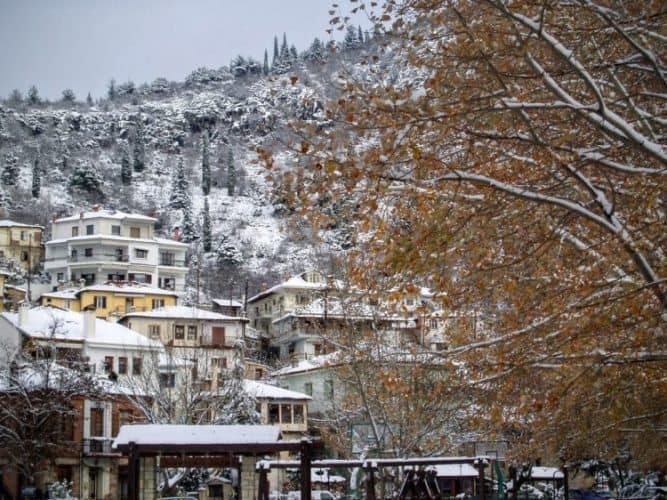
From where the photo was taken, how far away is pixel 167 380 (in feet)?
149

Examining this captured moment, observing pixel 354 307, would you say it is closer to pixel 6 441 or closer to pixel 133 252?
pixel 6 441

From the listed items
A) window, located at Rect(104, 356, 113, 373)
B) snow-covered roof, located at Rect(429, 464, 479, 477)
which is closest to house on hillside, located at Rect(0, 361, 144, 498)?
window, located at Rect(104, 356, 113, 373)

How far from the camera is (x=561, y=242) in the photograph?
47.4ft

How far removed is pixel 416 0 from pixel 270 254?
123m

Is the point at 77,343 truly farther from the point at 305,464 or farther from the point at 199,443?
the point at 305,464

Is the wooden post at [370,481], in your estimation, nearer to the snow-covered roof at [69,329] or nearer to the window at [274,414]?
the snow-covered roof at [69,329]

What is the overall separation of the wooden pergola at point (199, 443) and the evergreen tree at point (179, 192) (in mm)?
117406

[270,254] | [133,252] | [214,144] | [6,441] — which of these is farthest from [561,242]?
[214,144]

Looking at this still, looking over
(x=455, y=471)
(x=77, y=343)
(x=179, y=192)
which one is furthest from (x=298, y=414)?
(x=179, y=192)

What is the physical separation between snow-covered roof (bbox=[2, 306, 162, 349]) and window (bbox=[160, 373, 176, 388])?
16.2ft

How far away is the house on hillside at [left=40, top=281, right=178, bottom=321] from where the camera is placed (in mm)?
77625

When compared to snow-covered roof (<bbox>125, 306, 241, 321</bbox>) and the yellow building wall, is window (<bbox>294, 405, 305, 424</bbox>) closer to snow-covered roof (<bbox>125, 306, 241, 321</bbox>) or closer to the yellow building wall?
snow-covered roof (<bbox>125, 306, 241, 321</bbox>)

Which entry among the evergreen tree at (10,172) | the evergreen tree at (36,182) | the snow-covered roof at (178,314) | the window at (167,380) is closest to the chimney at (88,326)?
the window at (167,380)

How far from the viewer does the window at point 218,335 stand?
65.1 metres
